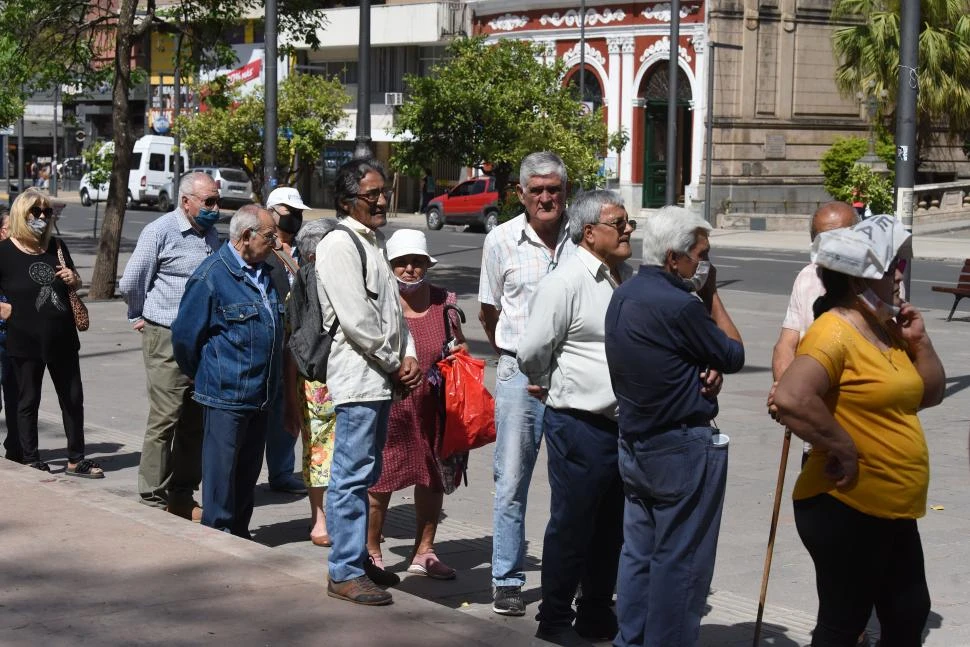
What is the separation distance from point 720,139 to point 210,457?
36.4m

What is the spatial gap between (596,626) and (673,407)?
140 cm

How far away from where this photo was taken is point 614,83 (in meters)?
44.3

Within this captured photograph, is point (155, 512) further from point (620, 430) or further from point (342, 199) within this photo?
point (620, 430)

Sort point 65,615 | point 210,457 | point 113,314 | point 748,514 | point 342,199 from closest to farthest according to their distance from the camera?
point 65,615
point 342,199
point 210,457
point 748,514
point 113,314

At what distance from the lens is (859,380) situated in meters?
4.66

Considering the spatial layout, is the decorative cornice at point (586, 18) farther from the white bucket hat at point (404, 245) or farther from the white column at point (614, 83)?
the white bucket hat at point (404, 245)

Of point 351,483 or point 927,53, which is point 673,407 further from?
point 927,53

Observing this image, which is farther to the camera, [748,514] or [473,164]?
[473,164]

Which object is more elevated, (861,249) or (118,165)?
(118,165)

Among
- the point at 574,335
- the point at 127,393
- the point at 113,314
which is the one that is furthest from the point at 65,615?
the point at 113,314

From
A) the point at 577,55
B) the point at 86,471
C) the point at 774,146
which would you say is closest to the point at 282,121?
the point at 577,55

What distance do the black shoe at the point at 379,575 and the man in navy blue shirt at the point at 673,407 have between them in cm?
167

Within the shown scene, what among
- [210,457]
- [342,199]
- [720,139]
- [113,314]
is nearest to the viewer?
[342,199]

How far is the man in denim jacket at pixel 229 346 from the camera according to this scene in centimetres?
708
